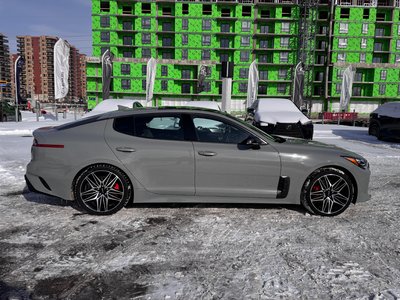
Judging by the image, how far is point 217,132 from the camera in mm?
3998

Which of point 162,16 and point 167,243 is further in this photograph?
point 162,16

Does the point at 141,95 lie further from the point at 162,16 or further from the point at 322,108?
the point at 322,108

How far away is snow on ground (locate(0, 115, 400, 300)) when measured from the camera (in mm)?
2428

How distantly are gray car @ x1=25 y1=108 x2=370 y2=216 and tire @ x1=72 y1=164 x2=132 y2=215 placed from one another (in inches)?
0.5

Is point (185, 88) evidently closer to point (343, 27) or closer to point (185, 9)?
point (185, 9)

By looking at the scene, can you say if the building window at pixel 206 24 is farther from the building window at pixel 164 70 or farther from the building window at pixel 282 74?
the building window at pixel 282 74

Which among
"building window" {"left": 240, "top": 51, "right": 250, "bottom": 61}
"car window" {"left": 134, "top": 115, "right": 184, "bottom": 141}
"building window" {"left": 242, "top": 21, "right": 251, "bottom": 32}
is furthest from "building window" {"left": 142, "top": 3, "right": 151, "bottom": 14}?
"car window" {"left": 134, "top": 115, "right": 184, "bottom": 141}

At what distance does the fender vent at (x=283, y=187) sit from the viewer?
12.8 feet

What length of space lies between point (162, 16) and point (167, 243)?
5110 cm

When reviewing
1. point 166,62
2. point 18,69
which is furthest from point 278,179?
point 166,62

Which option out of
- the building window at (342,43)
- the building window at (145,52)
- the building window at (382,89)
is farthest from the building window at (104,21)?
the building window at (382,89)

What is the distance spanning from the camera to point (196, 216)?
3.99m

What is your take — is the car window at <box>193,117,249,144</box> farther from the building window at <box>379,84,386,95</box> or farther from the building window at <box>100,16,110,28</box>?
the building window at <box>379,84,386,95</box>

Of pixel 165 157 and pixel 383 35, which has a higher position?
pixel 383 35
